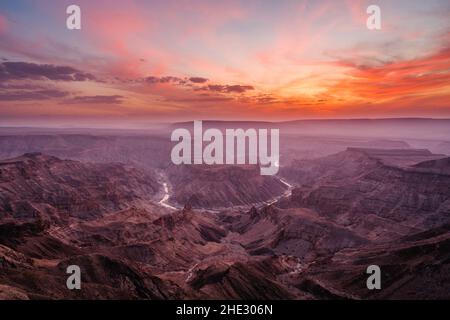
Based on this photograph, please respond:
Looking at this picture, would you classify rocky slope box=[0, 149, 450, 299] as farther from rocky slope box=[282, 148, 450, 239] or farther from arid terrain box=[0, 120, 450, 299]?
rocky slope box=[282, 148, 450, 239]

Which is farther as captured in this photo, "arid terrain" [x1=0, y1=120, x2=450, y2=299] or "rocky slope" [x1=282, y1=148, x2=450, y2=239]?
"rocky slope" [x1=282, y1=148, x2=450, y2=239]

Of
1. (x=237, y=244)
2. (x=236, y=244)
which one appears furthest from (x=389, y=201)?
(x=236, y=244)

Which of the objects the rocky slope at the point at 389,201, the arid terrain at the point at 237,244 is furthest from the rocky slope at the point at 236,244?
the rocky slope at the point at 389,201

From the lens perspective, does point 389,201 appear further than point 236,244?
Yes

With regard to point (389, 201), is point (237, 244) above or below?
below

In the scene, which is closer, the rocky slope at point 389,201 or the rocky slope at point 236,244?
the rocky slope at point 236,244

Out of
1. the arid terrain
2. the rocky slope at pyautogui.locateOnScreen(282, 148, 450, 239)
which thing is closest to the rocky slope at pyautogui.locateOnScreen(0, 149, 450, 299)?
the arid terrain

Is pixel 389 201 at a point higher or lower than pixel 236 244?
higher

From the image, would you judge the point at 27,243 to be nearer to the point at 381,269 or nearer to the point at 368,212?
the point at 381,269

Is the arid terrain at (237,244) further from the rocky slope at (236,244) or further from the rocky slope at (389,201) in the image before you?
the rocky slope at (389,201)

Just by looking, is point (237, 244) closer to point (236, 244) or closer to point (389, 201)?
point (236, 244)

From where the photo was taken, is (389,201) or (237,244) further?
(389,201)
